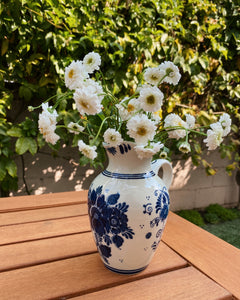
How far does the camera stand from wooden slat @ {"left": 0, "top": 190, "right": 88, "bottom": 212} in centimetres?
98

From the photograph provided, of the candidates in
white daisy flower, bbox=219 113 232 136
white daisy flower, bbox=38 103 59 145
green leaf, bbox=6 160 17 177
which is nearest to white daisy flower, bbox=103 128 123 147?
white daisy flower, bbox=38 103 59 145

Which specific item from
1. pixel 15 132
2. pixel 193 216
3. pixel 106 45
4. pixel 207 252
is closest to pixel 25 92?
pixel 15 132

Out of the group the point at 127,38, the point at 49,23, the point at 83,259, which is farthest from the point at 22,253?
the point at 127,38

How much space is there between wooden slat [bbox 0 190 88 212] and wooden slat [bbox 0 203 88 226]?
0.09 ft

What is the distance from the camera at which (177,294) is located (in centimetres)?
54

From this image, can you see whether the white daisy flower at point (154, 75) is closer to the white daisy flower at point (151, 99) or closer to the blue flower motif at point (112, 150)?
the white daisy flower at point (151, 99)

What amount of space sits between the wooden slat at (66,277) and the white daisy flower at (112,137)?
1.00 feet

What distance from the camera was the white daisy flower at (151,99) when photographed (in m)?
0.50

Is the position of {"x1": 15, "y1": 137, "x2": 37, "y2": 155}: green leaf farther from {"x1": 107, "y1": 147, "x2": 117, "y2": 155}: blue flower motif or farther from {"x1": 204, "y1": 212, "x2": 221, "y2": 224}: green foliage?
{"x1": 204, "y1": 212, "x2": 221, "y2": 224}: green foliage

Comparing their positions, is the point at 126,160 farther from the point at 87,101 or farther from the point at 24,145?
the point at 24,145

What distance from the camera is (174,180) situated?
8.32ft

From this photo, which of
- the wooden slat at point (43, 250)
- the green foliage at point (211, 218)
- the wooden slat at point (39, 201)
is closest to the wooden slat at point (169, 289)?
the wooden slat at point (43, 250)

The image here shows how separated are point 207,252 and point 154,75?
1.58 ft

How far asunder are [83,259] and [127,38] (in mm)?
1445
